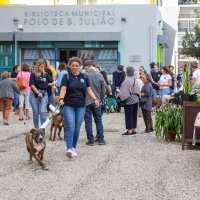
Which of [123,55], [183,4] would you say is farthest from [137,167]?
[183,4]

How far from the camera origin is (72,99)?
1012 centimetres

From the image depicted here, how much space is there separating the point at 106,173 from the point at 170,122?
3768 millimetres

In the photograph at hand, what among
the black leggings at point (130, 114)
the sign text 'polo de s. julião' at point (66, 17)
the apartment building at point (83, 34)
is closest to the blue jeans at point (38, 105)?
the black leggings at point (130, 114)

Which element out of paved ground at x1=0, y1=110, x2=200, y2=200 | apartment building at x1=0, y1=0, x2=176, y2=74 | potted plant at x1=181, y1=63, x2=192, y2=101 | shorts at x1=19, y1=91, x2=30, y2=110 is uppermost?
apartment building at x1=0, y1=0, x2=176, y2=74

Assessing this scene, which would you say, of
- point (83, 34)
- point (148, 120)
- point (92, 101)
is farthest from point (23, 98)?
point (83, 34)

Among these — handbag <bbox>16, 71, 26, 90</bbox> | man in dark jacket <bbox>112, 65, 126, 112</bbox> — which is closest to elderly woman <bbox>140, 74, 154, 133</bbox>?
handbag <bbox>16, 71, 26, 90</bbox>

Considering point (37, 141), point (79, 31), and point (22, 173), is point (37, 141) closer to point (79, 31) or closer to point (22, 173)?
point (22, 173)

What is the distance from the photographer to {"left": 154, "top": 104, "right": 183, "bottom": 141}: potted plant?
12156 mm

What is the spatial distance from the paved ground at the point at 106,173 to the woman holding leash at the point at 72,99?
17.4 inches

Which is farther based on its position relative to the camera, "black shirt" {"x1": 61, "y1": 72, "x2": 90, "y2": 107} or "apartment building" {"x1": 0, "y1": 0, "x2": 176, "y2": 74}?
"apartment building" {"x1": 0, "y1": 0, "x2": 176, "y2": 74}

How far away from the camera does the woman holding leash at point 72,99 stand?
33.0 feet

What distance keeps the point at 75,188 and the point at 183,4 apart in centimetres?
10116

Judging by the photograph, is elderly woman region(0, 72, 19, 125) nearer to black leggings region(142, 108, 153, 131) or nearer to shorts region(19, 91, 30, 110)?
shorts region(19, 91, 30, 110)

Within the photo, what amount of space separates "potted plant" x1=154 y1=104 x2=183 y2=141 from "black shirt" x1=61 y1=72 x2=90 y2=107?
267cm
